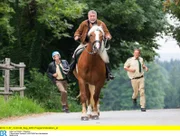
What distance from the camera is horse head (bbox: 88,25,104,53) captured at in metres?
11.5

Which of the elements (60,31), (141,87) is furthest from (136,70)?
(60,31)

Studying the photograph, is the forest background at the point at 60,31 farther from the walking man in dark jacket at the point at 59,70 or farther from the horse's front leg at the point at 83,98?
the horse's front leg at the point at 83,98

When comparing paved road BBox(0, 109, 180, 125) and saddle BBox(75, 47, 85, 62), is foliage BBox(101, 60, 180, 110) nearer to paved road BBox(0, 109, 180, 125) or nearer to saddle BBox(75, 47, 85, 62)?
paved road BBox(0, 109, 180, 125)

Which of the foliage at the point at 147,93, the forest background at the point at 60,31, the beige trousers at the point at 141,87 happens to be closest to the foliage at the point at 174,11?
the forest background at the point at 60,31

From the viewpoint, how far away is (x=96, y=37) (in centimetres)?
1153

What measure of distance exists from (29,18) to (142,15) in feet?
15.1

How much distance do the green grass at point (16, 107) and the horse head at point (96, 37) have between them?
9.82 feet

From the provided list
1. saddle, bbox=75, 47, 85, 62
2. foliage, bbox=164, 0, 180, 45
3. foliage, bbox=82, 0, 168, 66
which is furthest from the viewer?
foliage, bbox=82, 0, 168, 66

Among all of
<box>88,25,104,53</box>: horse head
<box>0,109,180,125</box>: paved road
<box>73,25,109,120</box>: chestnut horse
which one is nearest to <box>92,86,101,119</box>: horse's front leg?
<box>73,25,109,120</box>: chestnut horse

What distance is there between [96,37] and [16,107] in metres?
4.93

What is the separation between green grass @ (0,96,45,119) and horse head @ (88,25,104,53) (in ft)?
9.82

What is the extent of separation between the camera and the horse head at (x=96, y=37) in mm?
11516

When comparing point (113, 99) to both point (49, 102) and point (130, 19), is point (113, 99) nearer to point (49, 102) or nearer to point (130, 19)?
point (130, 19)

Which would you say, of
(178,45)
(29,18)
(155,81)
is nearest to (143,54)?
(29,18)
